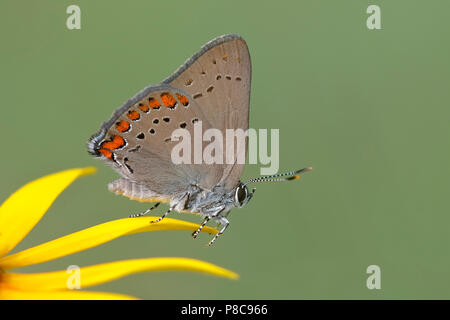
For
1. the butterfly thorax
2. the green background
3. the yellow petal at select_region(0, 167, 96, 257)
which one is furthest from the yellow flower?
the green background

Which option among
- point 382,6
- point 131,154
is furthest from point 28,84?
point 382,6

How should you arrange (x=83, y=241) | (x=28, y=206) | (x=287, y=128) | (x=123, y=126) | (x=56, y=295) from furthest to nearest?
(x=287, y=128), (x=123, y=126), (x=28, y=206), (x=83, y=241), (x=56, y=295)

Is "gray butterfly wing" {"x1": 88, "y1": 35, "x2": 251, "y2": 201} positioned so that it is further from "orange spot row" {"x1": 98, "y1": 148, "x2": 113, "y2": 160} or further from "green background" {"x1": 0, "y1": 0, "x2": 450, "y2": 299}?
"green background" {"x1": 0, "y1": 0, "x2": 450, "y2": 299}

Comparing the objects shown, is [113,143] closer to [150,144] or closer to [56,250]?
[150,144]

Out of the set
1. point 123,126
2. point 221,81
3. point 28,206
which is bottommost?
point 28,206

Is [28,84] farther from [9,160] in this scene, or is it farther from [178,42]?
[178,42]

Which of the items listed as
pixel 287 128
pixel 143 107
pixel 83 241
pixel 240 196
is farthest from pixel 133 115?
pixel 287 128
